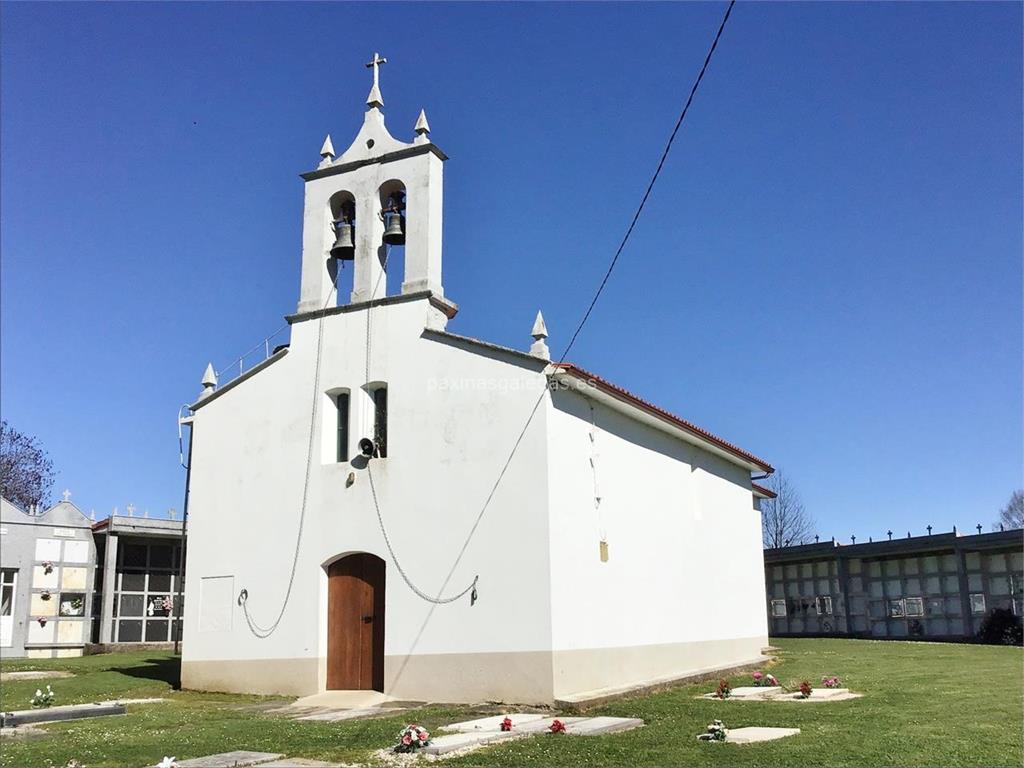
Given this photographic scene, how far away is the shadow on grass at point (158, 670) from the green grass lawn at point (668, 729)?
2.24ft

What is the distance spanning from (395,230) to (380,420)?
3469 mm

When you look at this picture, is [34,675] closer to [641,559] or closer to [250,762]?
[641,559]

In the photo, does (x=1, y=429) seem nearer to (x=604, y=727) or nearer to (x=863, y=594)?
(x=863, y=594)

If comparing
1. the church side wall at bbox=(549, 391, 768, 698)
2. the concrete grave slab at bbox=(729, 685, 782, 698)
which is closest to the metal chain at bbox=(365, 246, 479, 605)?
the church side wall at bbox=(549, 391, 768, 698)

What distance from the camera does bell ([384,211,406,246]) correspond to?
1748 centimetres

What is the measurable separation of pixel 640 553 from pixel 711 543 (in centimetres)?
445

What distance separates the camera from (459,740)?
34.8 ft

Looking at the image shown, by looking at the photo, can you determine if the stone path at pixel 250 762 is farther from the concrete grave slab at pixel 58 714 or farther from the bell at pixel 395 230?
the bell at pixel 395 230

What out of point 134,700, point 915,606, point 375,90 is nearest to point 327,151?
point 375,90

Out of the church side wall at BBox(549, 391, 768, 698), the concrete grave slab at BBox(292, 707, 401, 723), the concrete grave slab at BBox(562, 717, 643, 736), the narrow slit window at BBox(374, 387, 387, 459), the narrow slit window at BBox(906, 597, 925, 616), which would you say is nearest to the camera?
the concrete grave slab at BBox(562, 717, 643, 736)

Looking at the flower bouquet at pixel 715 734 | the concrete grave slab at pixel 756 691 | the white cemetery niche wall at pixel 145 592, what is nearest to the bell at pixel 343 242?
the concrete grave slab at pixel 756 691

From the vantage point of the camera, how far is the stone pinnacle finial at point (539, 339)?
1536 centimetres

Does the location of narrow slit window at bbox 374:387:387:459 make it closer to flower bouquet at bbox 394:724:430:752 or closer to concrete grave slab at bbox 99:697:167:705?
concrete grave slab at bbox 99:697:167:705

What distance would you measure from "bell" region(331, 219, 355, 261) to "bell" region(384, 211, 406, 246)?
0.73m
